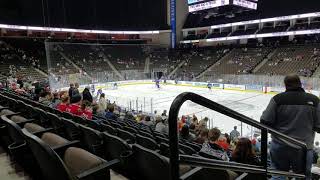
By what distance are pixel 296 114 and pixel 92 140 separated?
2189mm

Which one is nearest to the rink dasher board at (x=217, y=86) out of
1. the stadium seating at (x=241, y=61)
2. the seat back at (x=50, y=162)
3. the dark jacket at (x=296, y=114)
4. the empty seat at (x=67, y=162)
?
the stadium seating at (x=241, y=61)

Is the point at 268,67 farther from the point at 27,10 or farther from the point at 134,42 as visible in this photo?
the point at 27,10

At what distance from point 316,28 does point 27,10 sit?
34.8m

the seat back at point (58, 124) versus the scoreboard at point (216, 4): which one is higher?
the scoreboard at point (216, 4)

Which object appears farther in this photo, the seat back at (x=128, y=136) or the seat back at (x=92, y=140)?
the seat back at (x=128, y=136)

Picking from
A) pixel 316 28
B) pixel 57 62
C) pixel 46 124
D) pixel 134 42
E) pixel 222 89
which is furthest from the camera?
pixel 134 42

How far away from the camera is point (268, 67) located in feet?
103

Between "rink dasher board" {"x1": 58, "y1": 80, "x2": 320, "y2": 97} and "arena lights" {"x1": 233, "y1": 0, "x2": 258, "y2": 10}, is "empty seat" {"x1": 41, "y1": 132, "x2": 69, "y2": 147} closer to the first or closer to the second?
"rink dasher board" {"x1": 58, "y1": 80, "x2": 320, "y2": 97}

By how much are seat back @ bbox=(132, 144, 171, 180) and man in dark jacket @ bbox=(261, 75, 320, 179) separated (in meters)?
1.34

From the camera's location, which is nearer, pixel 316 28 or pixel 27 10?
pixel 316 28

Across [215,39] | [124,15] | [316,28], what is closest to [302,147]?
[316,28]

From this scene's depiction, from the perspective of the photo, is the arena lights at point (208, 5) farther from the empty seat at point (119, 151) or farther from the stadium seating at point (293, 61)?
the empty seat at point (119, 151)

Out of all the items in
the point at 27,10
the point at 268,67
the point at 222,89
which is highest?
Answer: the point at 27,10

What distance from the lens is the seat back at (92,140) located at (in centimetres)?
296
